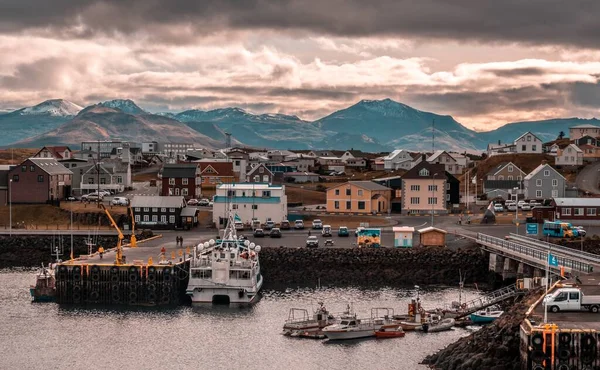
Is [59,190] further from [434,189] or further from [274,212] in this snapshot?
[434,189]

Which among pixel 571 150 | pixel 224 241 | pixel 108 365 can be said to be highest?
pixel 571 150

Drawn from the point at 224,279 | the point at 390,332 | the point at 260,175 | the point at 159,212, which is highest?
the point at 260,175

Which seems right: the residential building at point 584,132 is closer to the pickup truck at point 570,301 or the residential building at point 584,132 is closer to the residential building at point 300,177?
the residential building at point 300,177

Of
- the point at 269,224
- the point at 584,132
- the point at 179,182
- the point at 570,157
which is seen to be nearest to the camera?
the point at 269,224

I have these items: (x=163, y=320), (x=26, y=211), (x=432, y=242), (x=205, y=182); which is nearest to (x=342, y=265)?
(x=432, y=242)

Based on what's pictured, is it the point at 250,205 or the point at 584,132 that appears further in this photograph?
the point at 584,132

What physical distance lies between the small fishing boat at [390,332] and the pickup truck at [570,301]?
38.2 feet

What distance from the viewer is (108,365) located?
155 ft

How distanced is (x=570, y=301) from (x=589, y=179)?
79.0 meters

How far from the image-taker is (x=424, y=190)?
103 meters

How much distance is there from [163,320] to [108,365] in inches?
414

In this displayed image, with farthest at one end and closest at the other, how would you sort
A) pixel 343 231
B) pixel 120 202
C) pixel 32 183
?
pixel 32 183, pixel 120 202, pixel 343 231

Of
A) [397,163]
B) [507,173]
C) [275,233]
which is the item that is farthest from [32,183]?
[397,163]

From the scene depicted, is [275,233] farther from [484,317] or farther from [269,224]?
[484,317]
